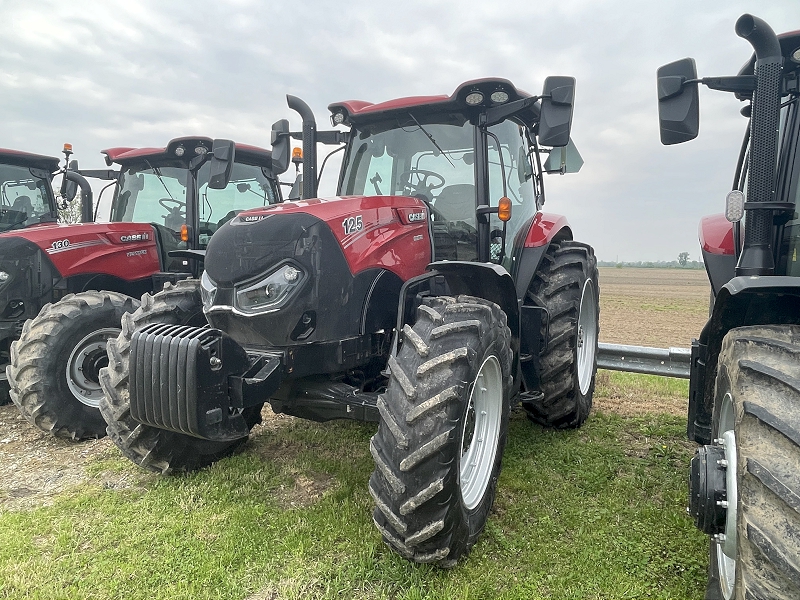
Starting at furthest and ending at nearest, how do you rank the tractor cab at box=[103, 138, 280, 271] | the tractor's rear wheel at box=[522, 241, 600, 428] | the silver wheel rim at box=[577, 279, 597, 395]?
the tractor cab at box=[103, 138, 280, 271], the silver wheel rim at box=[577, 279, 597, 395], the tractor's rear wheel at box=[522, 241, 600, 428]

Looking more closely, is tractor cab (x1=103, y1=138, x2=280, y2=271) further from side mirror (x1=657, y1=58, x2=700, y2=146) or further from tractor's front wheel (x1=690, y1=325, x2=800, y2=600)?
tractor's front wheel (x1=690, y1=325, x2=800, y2=600)

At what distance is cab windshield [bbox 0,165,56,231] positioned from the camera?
6520 mm

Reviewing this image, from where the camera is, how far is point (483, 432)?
121 inches

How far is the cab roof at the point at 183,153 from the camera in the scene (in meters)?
5.67

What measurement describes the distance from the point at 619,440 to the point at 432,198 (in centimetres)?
232

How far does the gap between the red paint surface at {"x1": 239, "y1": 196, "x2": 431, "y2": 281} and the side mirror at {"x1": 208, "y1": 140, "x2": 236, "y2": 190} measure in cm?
114

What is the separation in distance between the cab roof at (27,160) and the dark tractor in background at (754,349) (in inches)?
276

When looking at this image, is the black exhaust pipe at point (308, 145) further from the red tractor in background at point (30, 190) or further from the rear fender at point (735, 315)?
the red tractor in background at point (30, 190)

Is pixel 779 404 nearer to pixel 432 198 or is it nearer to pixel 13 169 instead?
pixel 432 198

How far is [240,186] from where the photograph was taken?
20.7 ft

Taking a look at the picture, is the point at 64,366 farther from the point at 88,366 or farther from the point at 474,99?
the point at 474,99

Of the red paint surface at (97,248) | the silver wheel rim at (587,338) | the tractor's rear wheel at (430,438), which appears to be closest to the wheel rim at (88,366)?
the red paint surface at (97,248)

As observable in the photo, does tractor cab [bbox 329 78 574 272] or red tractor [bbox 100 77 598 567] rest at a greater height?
tractor cab [bbox 329 78 574 272]

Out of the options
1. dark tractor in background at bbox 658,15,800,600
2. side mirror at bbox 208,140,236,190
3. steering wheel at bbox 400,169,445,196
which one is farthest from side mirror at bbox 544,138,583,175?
side mirror at bbox 208,140,236,190
